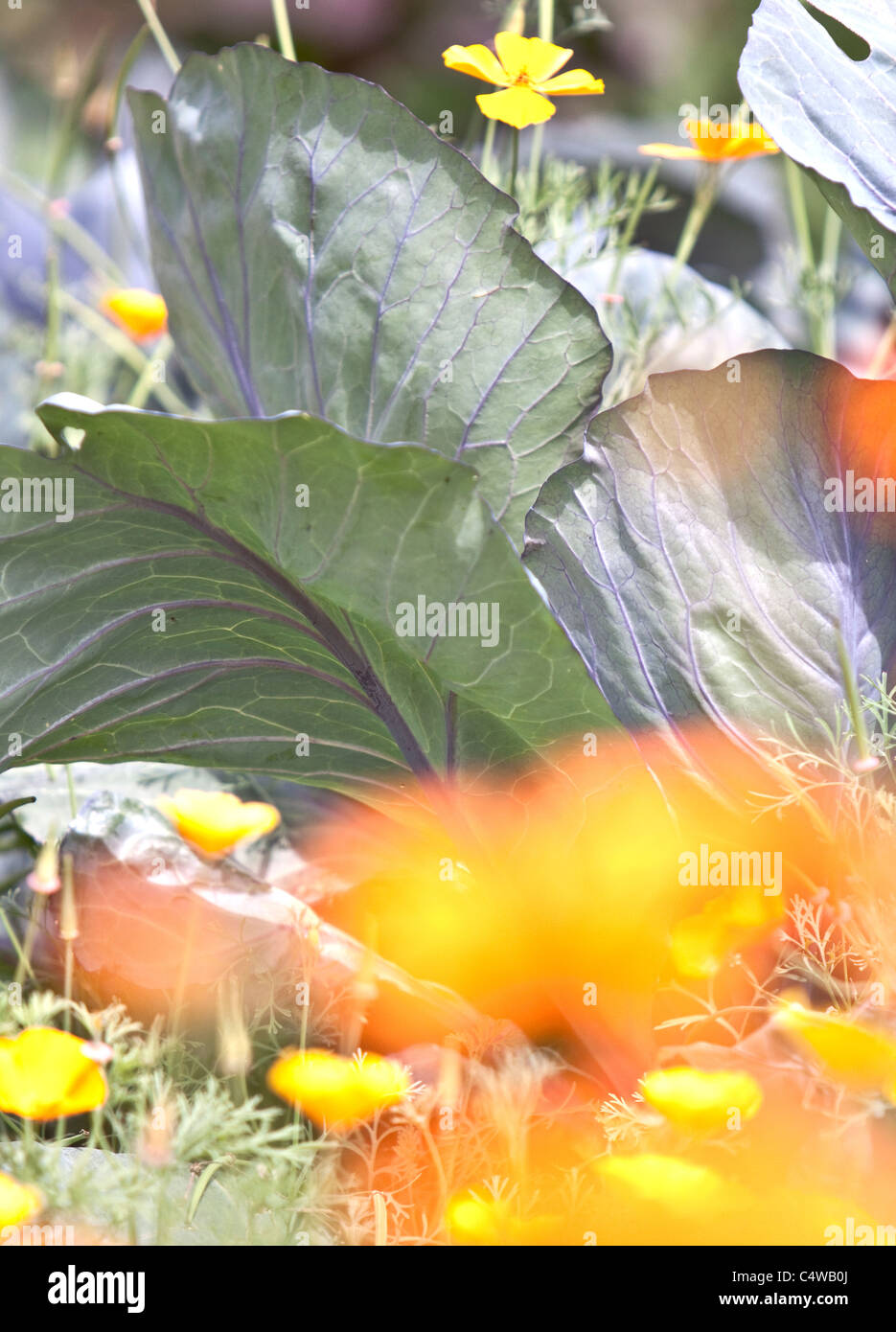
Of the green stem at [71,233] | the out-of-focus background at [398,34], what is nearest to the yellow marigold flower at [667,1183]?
the green stem at [71,233]

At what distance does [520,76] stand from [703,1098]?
1.44 ft

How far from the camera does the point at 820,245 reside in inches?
59.8

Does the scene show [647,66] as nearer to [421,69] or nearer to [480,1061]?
[421,69]

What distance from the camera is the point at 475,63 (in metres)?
0.52

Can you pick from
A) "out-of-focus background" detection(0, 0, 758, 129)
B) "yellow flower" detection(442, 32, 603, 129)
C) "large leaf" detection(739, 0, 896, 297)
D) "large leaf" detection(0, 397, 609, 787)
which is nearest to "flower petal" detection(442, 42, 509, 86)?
"yellow flower" detection(442, 32, 603, 129)

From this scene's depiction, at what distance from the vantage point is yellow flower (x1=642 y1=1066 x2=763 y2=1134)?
0.39 meters

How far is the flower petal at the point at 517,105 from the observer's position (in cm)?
54

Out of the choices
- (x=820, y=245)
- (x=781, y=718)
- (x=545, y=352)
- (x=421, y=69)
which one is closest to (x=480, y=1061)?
(x=781, y=718)

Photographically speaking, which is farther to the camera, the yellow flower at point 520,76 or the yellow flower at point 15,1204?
the yellow flower at point 520,76

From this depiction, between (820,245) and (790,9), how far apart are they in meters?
1.06

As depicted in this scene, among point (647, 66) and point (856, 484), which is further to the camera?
point (647, 66)

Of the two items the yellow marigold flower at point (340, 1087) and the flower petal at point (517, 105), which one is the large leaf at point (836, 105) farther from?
the yellow marigold flower at point (340, 1087)

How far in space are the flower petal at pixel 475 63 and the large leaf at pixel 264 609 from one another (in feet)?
0.73
